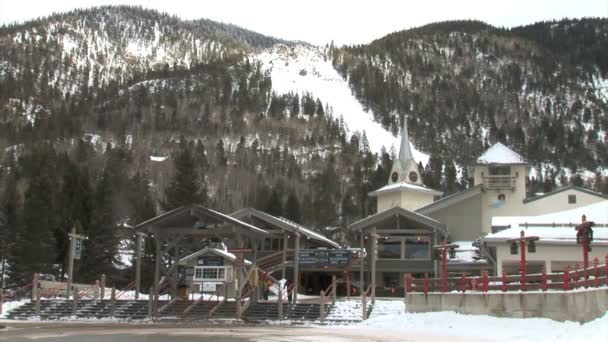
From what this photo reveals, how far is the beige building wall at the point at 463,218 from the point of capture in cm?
4975

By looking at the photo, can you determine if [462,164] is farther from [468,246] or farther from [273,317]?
[273,317]

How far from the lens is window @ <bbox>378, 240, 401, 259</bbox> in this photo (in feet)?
154

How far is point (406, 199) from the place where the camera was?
60.7 meters

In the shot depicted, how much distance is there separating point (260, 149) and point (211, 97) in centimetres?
3971

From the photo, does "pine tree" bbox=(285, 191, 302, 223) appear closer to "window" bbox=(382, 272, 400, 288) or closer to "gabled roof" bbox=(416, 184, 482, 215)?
"gabled roof" bbox=(416, 184, 482, 215)

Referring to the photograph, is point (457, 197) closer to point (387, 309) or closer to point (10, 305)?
point (387, 309)

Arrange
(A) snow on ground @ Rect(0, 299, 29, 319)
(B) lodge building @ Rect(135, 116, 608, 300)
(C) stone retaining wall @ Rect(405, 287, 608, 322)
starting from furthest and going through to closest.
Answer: (B) lodge building @ Rect(135, 116, 608, 300), (A) snow on ground @ Rect(0, 299, 29, 319), (C) stone retaining wall @ Rect(405, 287, 608, 322)

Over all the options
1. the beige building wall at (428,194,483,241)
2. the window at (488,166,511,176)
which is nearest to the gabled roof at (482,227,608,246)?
the beige building wall at (428,194,483,241)

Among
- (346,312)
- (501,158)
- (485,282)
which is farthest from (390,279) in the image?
(485,282)

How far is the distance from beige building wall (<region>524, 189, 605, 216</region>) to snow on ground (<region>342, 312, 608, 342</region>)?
2301 cm

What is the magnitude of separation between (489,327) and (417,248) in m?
22.8

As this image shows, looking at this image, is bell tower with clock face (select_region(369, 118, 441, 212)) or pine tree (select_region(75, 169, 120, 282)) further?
bell tower with clock face (select_region(369, 118, 441, 212))

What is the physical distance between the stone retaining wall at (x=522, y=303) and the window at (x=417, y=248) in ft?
54.2

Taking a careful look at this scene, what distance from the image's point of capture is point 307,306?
3195cm
